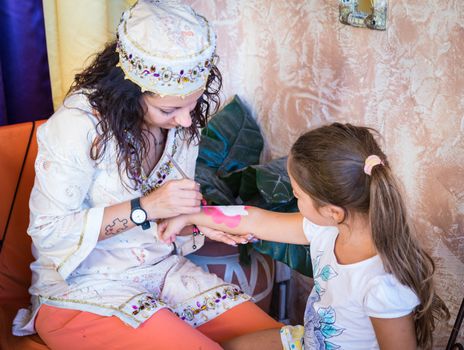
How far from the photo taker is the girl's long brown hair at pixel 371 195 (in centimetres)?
134

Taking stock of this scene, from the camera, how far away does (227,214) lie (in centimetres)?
169

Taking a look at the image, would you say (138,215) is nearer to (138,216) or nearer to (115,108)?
(138,216)

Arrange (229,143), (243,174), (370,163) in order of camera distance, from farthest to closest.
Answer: (229,143) → (243,174) → (370,163)

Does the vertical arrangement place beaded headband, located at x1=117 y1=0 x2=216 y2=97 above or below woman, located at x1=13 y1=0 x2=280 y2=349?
above

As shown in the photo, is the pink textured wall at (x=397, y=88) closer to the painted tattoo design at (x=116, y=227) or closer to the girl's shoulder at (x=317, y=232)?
the girl's shoulder at (x=317, y=232)

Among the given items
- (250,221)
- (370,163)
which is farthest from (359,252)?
(250,221)

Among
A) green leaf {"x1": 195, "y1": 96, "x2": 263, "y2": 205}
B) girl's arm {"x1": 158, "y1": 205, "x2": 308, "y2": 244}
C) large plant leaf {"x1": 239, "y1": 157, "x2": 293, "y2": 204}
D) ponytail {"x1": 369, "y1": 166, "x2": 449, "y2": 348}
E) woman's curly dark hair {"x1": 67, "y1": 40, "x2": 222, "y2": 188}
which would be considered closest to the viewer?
ponytail {"x1": 369, "y1": 166, "x2": 449, "y2": 348}

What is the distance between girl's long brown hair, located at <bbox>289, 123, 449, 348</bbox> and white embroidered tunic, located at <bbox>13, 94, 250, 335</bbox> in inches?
17.6

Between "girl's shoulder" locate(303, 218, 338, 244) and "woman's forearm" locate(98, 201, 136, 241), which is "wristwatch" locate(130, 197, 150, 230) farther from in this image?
"girl's shoulder" locate(303, 218, 338, 244)

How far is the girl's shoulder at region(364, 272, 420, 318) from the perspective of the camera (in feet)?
4.42

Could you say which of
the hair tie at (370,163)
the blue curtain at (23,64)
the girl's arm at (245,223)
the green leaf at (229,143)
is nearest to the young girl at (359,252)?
the hair tie at (370,163)

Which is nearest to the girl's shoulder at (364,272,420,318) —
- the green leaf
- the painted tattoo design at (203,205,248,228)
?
the painted tattoo design at (203,205,248,228)

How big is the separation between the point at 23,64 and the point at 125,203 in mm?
825

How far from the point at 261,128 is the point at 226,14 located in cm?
42
